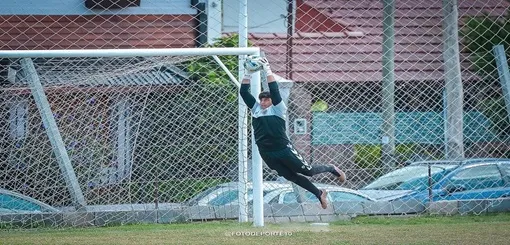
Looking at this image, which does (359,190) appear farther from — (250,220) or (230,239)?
(230,239)

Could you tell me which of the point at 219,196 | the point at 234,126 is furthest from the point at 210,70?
the point at 219,196

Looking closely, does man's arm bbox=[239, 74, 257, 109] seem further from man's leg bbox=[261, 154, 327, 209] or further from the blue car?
the blue car

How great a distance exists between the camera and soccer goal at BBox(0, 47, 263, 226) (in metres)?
15.4

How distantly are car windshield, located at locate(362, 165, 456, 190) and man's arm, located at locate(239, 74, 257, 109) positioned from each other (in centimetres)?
408

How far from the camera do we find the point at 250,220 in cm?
1487

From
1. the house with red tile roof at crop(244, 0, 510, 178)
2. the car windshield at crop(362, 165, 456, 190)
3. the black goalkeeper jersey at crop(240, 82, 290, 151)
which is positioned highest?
the house with red tile roof at crop(244, 0, 510, 178)

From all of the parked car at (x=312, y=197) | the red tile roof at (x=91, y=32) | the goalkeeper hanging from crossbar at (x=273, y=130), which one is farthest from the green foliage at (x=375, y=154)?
the red tile roof at (x=91, y=32)

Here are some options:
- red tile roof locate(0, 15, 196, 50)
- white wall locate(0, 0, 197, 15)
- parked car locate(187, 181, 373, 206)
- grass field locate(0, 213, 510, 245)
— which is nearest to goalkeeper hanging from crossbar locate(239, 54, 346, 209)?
grass field locate(0, 213, 510, 245)

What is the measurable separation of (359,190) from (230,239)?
19.3 ft

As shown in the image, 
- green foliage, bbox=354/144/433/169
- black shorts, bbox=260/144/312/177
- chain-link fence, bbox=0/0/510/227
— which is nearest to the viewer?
black shorts, bbox=260/144/312/177

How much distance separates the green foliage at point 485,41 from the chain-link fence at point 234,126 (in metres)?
0.15

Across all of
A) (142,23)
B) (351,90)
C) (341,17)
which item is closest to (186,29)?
(142,23)

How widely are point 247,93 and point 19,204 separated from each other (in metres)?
4.38

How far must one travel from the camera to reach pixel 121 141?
16.1 metres
